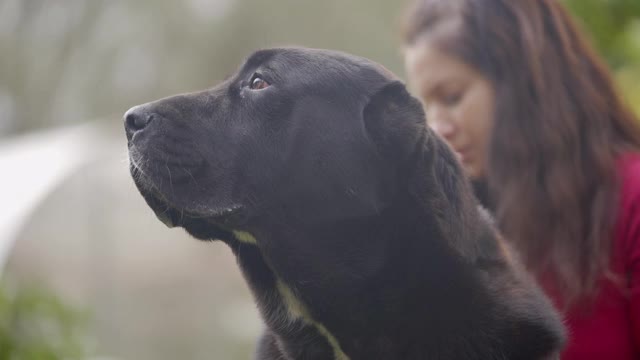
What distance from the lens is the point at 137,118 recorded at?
176 centimetres

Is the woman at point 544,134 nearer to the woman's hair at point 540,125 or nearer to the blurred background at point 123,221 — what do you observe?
the woman's hair at point 540,125

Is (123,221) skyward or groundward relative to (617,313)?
groundward

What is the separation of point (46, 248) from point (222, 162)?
2.88 m

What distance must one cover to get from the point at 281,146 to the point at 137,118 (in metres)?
0.30

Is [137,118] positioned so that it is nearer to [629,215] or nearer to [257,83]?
[257,83]

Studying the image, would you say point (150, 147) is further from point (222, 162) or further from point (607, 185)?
point (607, 185)

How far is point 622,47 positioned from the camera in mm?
4344

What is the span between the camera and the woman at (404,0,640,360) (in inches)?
92.1

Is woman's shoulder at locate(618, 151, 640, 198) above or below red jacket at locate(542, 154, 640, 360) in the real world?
above

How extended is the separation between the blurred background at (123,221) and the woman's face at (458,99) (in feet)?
1.93

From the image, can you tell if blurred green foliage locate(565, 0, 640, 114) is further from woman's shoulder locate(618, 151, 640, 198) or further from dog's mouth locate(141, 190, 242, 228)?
dog's mouth locate(141, 190, 242, 228)

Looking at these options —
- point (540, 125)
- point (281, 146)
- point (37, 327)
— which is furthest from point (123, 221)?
point (281, 146)

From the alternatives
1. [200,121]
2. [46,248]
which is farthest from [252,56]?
[46,248]

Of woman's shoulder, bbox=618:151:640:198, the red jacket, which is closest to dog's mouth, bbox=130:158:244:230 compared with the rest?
the red jacket
